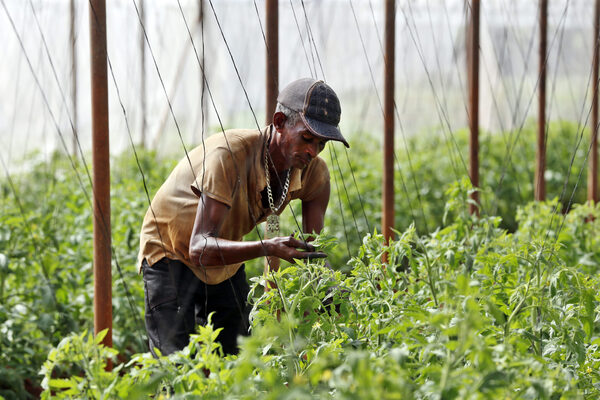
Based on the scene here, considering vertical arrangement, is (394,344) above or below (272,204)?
below

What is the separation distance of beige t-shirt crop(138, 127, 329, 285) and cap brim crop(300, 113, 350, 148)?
22 cm

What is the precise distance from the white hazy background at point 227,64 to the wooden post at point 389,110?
105 inches

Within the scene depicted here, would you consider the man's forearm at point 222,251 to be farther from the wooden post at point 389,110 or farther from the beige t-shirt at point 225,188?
the wooden post at point 389,110

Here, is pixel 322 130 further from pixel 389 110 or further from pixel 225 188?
pixel 389 110

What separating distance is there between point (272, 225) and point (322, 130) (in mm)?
378

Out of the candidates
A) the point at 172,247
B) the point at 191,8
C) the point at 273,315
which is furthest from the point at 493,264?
the point at 191,8

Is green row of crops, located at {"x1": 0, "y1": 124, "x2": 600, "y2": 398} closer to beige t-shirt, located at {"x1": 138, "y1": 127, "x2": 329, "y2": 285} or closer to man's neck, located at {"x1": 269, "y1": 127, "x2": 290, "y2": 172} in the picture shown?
beige t-shirt, located at {"x1": 138, "y1": 127, "x2": 329, "y2": 285}

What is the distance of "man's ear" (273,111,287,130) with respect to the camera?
2.07m

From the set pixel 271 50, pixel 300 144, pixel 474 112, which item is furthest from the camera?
pixel 474 112

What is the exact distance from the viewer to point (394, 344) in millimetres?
1614

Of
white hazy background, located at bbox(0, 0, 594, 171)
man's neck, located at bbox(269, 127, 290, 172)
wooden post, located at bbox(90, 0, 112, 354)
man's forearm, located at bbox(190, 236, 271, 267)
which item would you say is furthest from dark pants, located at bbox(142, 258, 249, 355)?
white hazy background, located at bbox(0, 0, 594, 171)

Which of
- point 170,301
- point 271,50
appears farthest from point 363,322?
point 271,50

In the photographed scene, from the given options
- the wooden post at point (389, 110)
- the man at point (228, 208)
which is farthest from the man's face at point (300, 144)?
the wooden post at point (389, 110)

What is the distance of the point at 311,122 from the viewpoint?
6.55 ft
